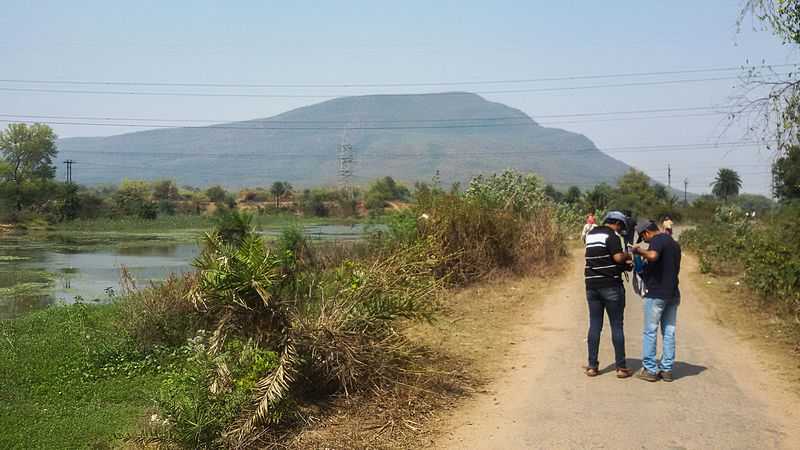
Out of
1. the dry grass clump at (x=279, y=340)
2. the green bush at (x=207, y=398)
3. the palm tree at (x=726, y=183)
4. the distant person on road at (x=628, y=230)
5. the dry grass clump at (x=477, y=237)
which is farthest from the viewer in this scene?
the palm tree at (x=726, y=183)

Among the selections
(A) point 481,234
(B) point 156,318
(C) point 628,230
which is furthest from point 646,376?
(A) point 481,234

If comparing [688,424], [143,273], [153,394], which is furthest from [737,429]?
[143,273]

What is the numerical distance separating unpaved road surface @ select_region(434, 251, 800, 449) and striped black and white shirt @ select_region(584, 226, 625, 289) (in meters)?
1.12

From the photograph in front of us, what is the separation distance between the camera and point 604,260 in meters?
8.91

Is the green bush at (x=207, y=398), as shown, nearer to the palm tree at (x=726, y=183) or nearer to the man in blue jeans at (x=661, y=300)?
the man in blue jeans at (x=661, y=300)

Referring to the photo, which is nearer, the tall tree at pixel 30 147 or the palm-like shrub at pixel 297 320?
the palm-like shrub at pixel 297 320

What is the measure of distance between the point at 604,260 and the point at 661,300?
2.50 ft

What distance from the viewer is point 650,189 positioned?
90125 mm

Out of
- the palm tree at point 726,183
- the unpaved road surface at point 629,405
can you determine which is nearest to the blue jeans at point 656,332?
the unpaved road surface at point 629,405

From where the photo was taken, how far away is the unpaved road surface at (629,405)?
6.86m

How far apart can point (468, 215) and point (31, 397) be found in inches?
464

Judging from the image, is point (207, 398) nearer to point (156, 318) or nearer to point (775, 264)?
point (156, 318)

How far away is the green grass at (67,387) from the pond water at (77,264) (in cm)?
206

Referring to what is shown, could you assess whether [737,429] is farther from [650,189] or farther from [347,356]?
[650,189]
